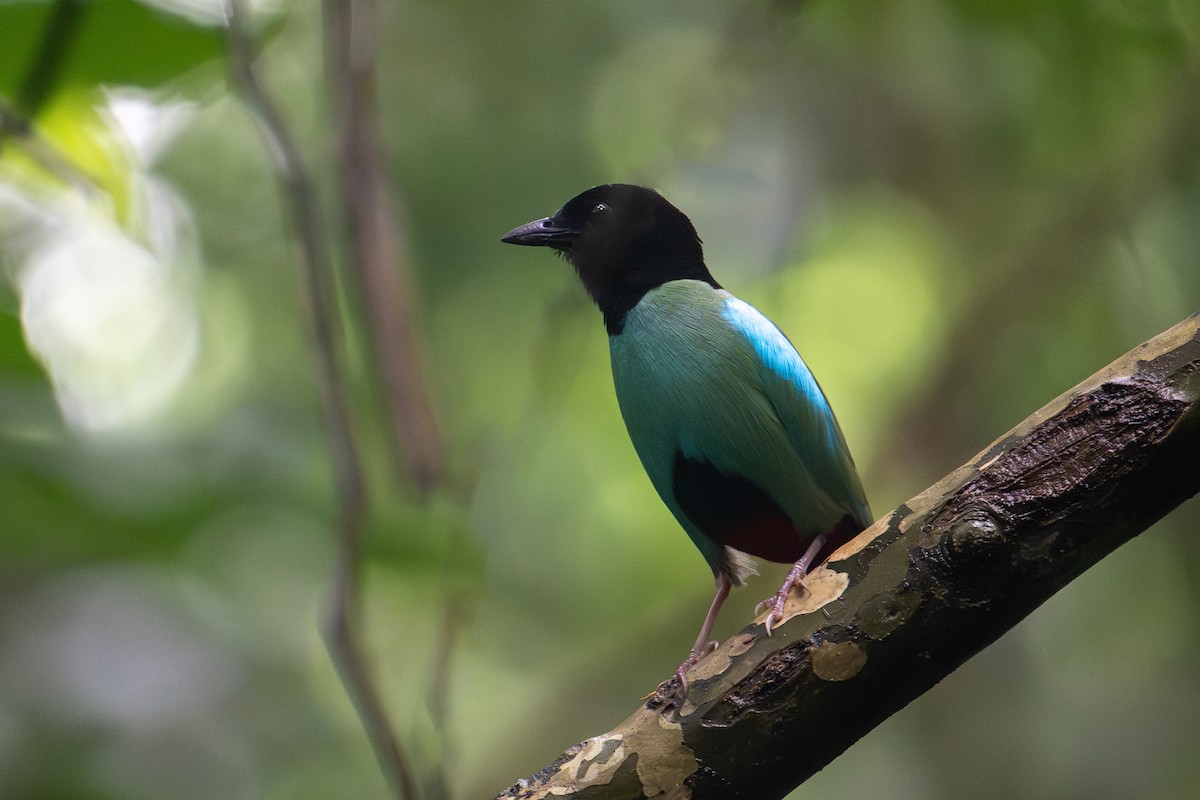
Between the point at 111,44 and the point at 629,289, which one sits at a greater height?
the point at 111,44

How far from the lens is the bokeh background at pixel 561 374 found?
5910 mm

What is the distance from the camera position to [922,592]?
277 cm

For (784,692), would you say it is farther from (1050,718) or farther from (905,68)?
(905,68)

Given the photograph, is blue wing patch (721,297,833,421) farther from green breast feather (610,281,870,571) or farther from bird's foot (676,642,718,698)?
bird's foot (676,642,718,698)

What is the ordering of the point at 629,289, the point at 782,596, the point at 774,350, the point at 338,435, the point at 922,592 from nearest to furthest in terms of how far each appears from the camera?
the point at 922,592 → the point at 782,596 → the point at 338,435 → the point at 774,350 → the point at 629,289

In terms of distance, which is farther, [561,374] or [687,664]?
[561,374]

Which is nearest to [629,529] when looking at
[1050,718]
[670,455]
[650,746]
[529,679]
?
[529,679]

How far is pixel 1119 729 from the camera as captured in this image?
760cm

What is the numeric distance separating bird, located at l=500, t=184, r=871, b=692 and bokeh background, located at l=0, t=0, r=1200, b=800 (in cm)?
81

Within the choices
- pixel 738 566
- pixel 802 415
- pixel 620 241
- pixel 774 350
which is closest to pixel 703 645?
pixel 738 566

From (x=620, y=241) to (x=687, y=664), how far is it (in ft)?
6.15

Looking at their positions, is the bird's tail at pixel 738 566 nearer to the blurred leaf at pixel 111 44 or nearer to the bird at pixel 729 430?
the bird at pixel 729 430

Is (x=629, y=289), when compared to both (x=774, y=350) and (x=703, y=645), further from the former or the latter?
(x=703, y=645)

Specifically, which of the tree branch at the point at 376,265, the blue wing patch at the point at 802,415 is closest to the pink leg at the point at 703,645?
the blue wing patch at the point at 802,415
